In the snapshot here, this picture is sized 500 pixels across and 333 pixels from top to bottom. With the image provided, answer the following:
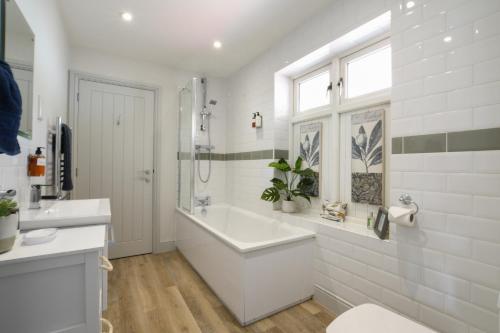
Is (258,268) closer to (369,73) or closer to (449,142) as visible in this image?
(449,142)

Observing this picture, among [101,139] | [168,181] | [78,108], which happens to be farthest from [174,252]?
[78,108]

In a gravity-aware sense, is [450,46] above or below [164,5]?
below

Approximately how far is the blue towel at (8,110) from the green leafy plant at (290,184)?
76.5 inches

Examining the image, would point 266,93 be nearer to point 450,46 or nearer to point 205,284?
point 450,46

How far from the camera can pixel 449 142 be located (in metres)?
1.26

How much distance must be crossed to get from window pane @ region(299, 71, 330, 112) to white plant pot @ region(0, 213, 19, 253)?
231 centimetres

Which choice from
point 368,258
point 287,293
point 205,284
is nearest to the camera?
point 368,258

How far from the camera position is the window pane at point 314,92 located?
233 centimetres

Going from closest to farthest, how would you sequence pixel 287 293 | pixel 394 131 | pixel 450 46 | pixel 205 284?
pixel 450 46 < pixel 394 131 < pixel 287 293 < pixel 205 284

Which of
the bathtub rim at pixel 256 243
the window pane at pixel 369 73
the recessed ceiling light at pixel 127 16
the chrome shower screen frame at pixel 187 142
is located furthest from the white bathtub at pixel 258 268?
the recessed ceiling light at pixel 127 16

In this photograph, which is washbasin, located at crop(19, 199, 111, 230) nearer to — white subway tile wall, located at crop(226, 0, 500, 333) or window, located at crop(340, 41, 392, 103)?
white subway tile wall, located at crop(226, 0, 500, 333)

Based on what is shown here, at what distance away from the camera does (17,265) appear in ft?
2.57

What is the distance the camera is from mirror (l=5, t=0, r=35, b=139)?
1.08m

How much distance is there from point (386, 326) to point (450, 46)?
4.79ft
